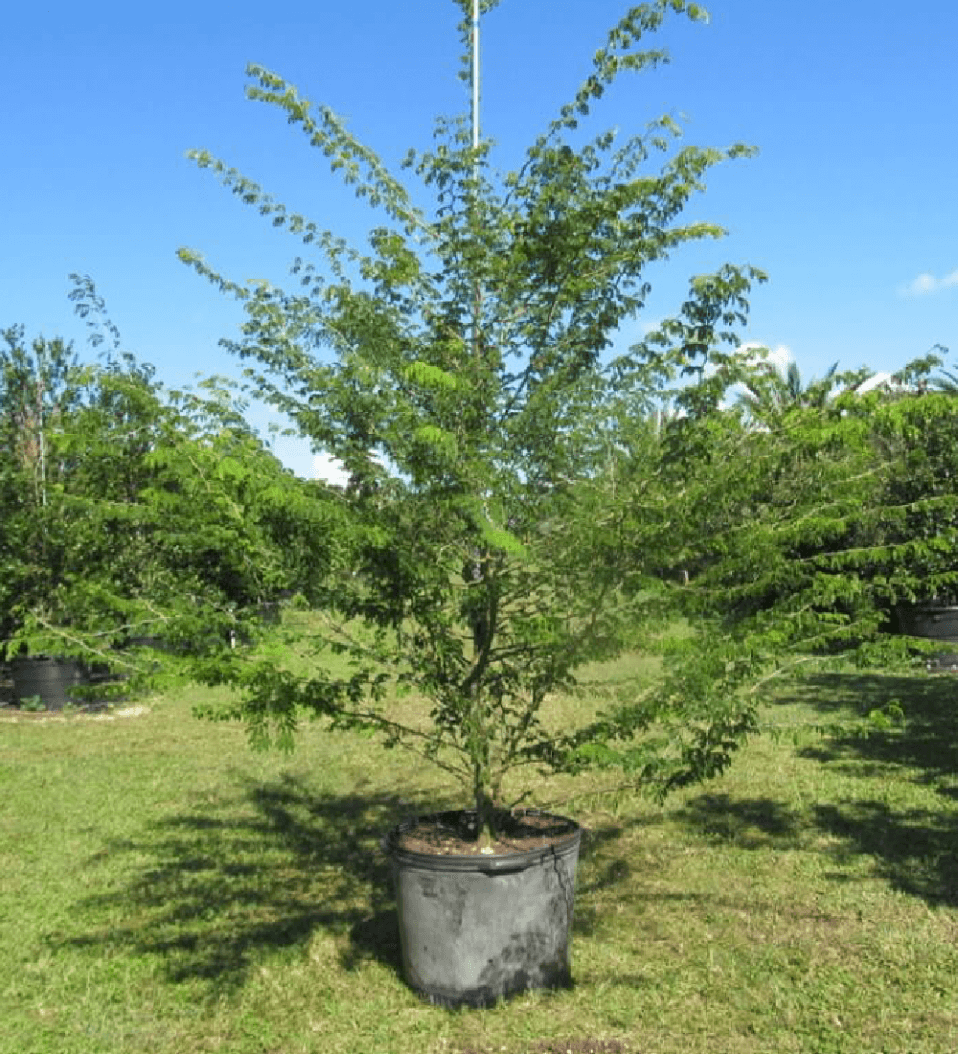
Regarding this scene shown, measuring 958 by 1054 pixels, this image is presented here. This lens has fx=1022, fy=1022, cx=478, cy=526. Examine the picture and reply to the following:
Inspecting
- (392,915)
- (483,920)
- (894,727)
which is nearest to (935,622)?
(894,727)

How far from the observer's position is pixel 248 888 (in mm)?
6277

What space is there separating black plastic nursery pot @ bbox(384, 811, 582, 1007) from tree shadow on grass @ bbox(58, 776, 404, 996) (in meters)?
0.52

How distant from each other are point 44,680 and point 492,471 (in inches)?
433

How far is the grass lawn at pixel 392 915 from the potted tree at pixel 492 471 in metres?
0.54

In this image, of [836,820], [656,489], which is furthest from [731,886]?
[656,489]

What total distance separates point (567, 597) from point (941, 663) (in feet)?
42.4

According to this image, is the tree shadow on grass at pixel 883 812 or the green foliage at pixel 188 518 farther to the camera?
the tree shadow on grass at pixel 883 812

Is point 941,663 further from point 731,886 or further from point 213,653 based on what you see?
point 213,653

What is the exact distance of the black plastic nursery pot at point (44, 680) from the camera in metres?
13.3

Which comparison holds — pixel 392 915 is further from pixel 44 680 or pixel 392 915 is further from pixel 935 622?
pixel 935 622

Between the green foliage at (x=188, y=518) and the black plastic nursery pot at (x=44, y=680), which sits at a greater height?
the green foliage at (x=188, y=518)

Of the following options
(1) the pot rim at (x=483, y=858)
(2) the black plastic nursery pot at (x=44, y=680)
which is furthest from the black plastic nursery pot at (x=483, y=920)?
(2) the black plastic nursery pot at (x=44, y=680)

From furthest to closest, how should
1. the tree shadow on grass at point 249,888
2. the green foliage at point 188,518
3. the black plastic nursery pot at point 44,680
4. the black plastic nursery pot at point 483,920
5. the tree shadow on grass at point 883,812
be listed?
the black plastic nursery pot at point 44,680 → the tree shadow on grass at point 883,812 → the tree shadow on grass at point 249,888 → the black plastic nursery pot at point 483,920 → the green foliage at point 188,518

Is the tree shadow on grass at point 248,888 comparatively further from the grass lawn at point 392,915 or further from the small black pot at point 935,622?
the small black pot at point 935,622
